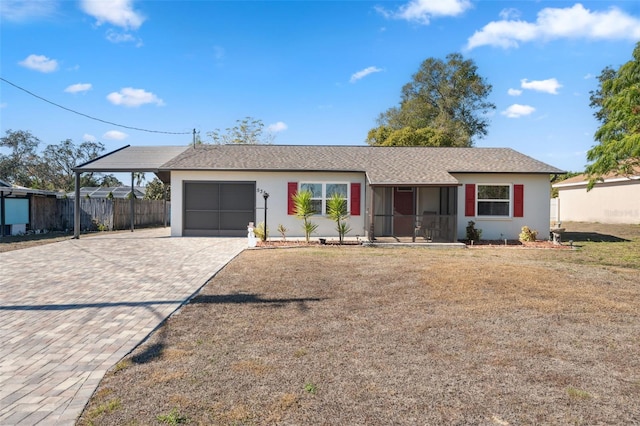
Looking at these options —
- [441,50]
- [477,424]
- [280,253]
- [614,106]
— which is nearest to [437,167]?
[614,106]

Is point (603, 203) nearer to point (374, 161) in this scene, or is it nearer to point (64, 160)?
point (374, 161)

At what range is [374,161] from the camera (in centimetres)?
1830

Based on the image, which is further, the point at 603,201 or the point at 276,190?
the point at 603,201

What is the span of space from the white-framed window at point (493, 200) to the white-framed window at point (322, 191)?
18.9ft

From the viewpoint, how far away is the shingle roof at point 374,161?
1644 cm

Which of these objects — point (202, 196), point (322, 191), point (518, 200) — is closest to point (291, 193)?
point (322, 191)

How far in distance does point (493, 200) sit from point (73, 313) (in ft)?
52.6

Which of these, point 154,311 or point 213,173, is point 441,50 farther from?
point 154,311

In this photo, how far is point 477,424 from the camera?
2.84 metres

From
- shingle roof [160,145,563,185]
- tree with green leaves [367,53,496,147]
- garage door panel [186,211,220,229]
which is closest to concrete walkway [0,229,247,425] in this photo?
garage door panel [186,211,220,229]

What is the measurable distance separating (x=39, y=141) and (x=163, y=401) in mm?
60467

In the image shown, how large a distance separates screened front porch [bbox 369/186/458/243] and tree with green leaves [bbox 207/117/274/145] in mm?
30743


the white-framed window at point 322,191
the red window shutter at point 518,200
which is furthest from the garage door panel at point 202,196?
the red window shutter at point 518,200

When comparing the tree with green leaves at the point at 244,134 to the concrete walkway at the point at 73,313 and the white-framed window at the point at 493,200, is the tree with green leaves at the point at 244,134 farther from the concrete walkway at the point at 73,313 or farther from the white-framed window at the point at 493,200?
the concrete walkway at the point at 73,313
